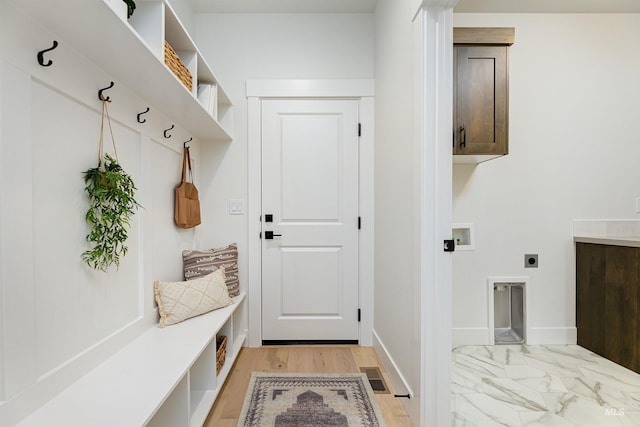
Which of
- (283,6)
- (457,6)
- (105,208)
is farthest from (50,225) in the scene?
(457,6)

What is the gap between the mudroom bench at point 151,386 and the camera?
3.15ft

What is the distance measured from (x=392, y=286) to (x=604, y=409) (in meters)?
1.25

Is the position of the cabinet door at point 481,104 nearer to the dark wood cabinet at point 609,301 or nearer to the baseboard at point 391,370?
the dark wood cabinet at point 609,301

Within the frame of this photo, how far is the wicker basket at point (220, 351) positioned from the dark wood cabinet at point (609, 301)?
265 cm

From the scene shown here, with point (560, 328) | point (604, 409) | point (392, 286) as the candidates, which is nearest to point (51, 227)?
point (392, 286)

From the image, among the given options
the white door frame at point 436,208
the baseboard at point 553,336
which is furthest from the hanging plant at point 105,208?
the baseboard at point 553,336

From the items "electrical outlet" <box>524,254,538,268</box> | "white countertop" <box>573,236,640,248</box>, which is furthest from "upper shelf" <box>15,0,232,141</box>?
"white countertop" <box>573,236,640,248</box>

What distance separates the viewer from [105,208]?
1.28 m

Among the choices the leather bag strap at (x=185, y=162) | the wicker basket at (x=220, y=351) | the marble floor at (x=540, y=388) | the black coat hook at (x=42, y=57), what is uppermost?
the black coat hook at (x=42, y=57)

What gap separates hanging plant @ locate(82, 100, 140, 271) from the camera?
4.04 ft

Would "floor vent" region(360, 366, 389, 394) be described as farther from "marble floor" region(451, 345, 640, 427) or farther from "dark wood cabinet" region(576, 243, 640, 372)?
"dark wood cabinet" region(576, 243, 640, 372)

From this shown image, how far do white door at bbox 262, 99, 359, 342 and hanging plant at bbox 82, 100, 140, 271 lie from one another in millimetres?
1322

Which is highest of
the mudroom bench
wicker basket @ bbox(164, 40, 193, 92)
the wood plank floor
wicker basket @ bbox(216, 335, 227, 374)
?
wicker basket @ bbox(164, 40, 193, 92)

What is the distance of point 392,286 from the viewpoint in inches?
80.4
